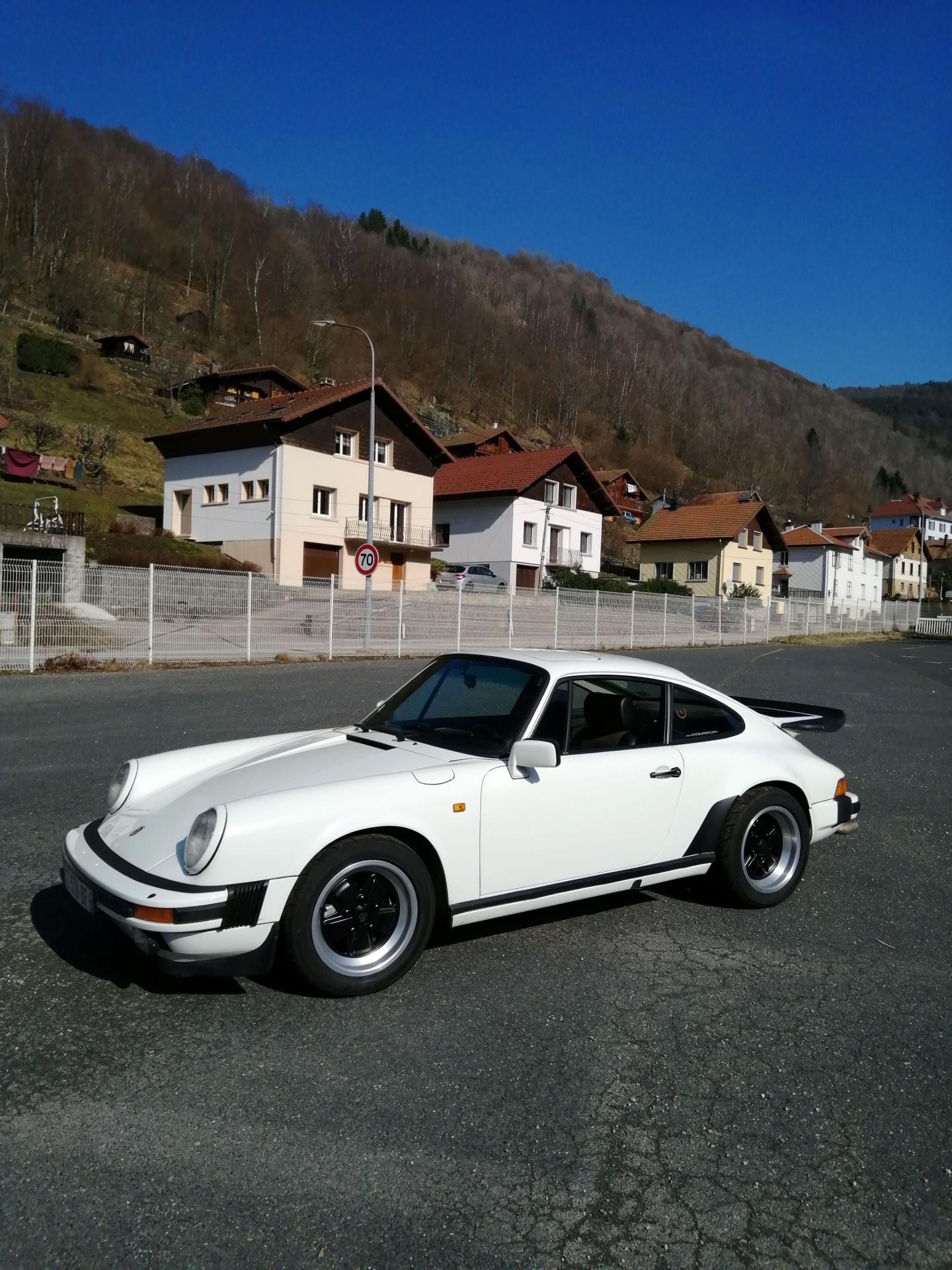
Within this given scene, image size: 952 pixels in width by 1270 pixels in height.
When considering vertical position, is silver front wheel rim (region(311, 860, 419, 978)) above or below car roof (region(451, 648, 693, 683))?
below

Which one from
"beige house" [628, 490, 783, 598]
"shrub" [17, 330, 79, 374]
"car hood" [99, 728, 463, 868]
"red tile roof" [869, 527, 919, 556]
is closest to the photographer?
"car hood" [99, 728, 463, 868]

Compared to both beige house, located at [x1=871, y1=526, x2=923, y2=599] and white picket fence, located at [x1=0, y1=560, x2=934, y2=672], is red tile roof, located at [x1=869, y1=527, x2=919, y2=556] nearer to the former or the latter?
beige house, located at [x1=871, y1=526, x2=923, y2=599]

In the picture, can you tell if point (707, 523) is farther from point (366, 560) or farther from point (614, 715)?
point (614, 715)

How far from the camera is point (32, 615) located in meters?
15.6

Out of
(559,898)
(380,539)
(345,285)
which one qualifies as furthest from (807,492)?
(559,898)

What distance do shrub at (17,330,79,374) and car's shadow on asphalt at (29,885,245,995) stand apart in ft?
188

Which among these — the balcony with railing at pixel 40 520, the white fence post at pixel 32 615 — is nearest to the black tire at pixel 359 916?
the white fence post at pixel 32 615

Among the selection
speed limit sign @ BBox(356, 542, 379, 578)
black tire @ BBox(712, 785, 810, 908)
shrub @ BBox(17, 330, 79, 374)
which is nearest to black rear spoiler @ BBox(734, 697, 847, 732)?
black tire @ BBox(712, 785, 810, 908)

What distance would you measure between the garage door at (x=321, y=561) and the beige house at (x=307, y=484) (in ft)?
0.14

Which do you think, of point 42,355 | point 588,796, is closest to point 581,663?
point 588,796

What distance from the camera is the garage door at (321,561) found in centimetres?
3984

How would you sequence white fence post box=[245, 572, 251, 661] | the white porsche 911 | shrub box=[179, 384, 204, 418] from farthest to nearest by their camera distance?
shrub box=[179, 384, 204, 418] → white fence post box=[245, 572, 251, 661] → the white porsche 911

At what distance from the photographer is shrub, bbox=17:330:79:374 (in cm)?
5347

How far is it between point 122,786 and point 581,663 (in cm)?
231
